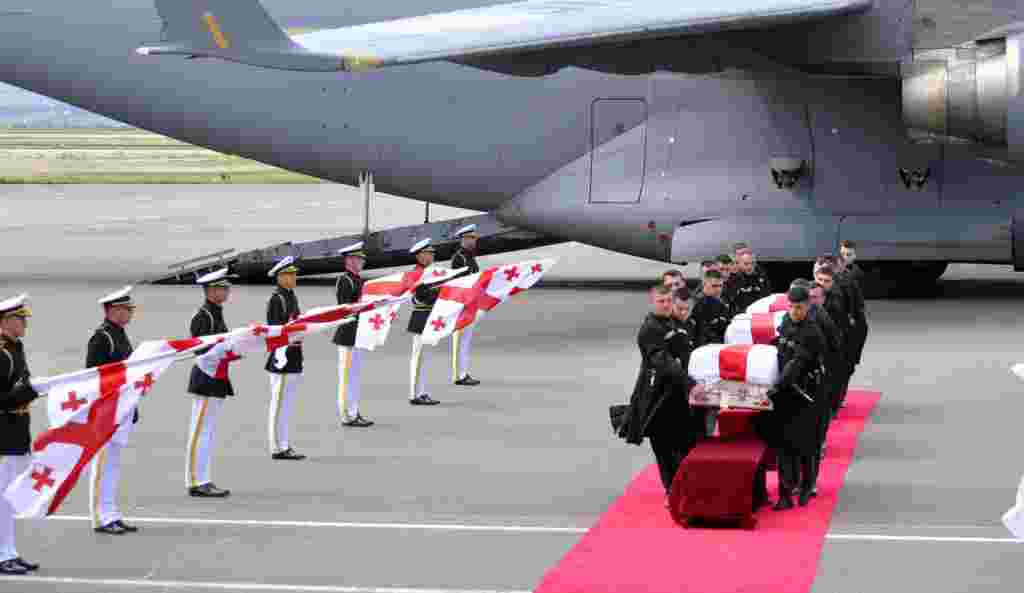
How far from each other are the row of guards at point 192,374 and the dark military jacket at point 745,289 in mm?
2972

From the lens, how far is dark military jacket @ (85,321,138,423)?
13.8 metres

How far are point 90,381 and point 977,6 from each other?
15.7 meters

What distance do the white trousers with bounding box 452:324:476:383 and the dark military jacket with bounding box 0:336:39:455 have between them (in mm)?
8861

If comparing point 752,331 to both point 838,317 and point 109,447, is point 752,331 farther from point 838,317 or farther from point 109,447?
point 109,447

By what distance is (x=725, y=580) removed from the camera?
12047mm

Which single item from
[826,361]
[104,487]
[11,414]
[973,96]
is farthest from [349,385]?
[973,96]

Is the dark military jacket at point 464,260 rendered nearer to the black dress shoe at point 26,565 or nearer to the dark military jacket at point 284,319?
the dark military jacket at point 284,319

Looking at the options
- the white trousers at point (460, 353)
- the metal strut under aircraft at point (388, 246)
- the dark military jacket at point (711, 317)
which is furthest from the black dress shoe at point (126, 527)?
the metal strut under aircraft at point (388, 246)

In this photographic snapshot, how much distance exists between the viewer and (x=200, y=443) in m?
15.0

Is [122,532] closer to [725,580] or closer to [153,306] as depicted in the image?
[725,580]

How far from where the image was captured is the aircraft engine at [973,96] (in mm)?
24094

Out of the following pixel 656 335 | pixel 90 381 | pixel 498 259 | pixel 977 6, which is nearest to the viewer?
pixel 90 381

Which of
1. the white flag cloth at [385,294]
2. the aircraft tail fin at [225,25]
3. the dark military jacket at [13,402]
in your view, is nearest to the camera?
the dark military jacket at [13,402]

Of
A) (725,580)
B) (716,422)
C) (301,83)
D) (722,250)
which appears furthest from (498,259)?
(725,580)
